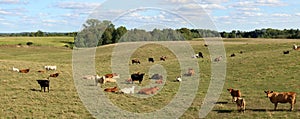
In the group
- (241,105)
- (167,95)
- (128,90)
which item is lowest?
(167,95)

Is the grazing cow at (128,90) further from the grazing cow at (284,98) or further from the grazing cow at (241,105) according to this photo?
the grazing cow at (284,98)

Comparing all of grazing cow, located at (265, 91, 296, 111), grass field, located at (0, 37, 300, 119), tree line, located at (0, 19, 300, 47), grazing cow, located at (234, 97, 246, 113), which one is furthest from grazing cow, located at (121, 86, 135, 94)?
tree line, located at (0, 19, 300, 47)

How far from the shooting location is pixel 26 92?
20.4 m

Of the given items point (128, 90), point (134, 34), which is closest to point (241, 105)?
point (128, 90)

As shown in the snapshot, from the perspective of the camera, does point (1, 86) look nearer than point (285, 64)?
Yes

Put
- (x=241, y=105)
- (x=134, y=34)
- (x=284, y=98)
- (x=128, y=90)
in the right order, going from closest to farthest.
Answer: (x=284, y=98) < (x=241, y=105) < (x=128, y=90) < (x=134, y=34)

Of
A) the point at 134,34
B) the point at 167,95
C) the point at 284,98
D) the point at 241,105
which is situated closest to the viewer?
the point at 284,98

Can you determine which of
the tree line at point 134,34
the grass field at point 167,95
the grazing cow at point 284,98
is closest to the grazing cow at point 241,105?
the grass field at point 167,95

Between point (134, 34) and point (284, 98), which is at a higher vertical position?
point (134, 34)

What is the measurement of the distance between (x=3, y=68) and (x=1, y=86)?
9578mm

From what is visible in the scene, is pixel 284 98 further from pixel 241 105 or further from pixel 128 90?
pixel 128 90

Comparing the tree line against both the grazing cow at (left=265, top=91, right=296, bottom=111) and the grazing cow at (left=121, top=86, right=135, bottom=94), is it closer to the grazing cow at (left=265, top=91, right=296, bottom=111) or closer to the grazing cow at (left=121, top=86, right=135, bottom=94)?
the grazing cow at (left=121, top=86, right=135, bottom=94)

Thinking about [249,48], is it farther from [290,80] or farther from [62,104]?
[62,104]

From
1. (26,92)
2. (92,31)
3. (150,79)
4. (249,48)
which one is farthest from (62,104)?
(92,31)
